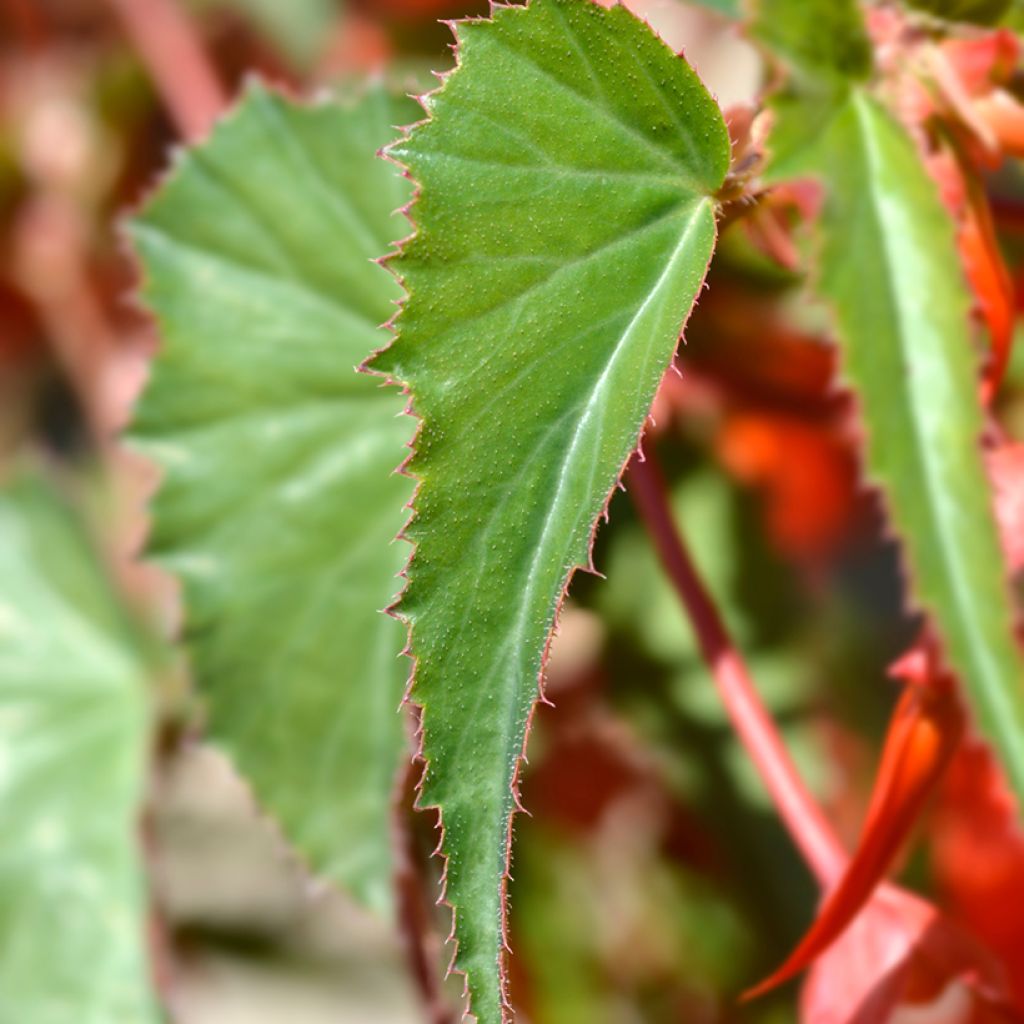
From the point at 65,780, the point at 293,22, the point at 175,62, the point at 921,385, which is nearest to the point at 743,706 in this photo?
the point at 921,385

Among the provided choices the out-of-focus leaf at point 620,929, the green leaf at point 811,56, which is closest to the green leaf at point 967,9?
the green leaf at point 811,56

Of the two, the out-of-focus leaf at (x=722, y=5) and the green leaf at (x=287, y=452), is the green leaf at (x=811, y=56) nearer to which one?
the out-of-focus leaf at (x=722, y=5)

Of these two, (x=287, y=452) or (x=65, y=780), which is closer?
(x=287, y=452)

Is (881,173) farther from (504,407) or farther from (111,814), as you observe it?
(111,814)

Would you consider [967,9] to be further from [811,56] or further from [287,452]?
[287,452]

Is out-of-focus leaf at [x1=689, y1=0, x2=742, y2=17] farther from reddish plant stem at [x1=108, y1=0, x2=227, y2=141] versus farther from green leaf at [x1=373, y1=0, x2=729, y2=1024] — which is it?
reddish plant stem at [x1=108, y1=0, x2=227, y2=141]

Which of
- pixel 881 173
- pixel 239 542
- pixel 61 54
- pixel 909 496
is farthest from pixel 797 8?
pixel 61 54

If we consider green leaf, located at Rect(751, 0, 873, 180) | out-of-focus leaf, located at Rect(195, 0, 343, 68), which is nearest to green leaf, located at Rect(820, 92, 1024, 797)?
green leaf, located at Rect(751, 0, 873, 180)
